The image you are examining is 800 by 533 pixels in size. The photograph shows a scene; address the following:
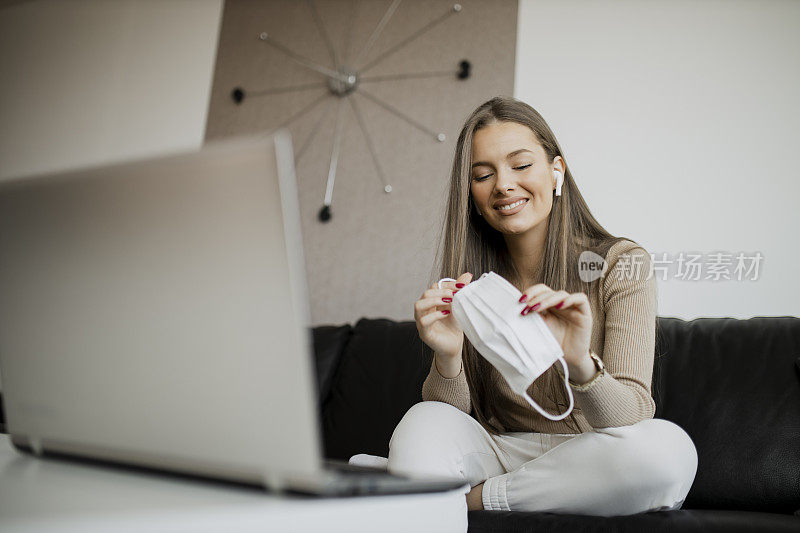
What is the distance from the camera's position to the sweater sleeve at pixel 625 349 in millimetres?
1064

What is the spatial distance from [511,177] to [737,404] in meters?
0.76

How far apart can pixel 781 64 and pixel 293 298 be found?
2.06 metres

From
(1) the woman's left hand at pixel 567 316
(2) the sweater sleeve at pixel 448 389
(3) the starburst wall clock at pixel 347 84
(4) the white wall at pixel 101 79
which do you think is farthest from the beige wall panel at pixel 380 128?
(1) the woman's left hand at pixel 567 316

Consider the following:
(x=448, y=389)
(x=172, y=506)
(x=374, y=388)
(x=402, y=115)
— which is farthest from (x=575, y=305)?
(x=402, y=115)

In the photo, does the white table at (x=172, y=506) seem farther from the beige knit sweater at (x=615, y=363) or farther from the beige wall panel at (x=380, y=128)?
the beige wall panel at (x=380, y=128)

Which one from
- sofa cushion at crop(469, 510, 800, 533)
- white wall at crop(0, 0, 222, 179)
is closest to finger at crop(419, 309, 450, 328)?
sofa cushion at crop(469, 510, 800, 533)

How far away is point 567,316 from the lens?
40.7 inches

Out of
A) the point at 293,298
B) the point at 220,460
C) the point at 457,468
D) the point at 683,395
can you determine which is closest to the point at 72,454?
the point at 220,460

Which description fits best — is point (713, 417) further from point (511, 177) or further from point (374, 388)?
point (374, 388)

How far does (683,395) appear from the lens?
1.55 m

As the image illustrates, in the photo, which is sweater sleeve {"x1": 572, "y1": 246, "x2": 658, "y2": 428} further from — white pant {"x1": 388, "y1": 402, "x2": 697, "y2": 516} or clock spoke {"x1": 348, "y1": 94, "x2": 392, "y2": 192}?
clock spoke {"x1": 348, "y1": 94, "x2": 392, "y2": 192}

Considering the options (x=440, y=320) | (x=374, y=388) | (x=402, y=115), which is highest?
(x=402, y=115)

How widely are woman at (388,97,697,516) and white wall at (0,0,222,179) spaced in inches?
71.1

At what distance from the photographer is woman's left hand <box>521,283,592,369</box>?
0.98 m
